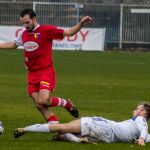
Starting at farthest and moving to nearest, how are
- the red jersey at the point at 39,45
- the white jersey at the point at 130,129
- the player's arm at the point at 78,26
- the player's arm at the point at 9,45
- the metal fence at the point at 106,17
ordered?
the metal fence at the point at 106,17
the player's arm at the point at 9,45
the red jersey at the point at 39,45
the player's arm at the point at 78,26
the white jersey at the point at 130,129

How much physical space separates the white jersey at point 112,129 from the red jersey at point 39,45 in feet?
6.08

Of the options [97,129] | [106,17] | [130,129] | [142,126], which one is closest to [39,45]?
[97,129]

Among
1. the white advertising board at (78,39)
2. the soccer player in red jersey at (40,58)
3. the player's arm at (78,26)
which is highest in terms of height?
the player's arm at (78,26)

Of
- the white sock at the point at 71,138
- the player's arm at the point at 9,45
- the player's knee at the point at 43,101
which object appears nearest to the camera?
the white sock at the point at 71,138

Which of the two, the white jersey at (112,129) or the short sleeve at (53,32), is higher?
the short sleeve at (53,32)

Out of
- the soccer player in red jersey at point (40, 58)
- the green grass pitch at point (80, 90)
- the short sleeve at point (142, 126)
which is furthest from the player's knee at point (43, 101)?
the short sleeve at point (142, 126)

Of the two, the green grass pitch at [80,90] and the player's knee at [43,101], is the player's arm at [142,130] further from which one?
the player's knee at [43,101]

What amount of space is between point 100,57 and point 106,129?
27209 millimetres

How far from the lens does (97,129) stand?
40.7 feet

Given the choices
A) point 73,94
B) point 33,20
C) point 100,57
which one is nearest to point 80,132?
point 33,20

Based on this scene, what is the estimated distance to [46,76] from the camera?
13.8 metres

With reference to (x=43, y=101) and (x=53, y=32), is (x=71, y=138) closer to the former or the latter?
(x=43, y=101)

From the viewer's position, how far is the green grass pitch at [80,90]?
12930mm

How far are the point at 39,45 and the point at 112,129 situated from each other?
2363 millimetres
